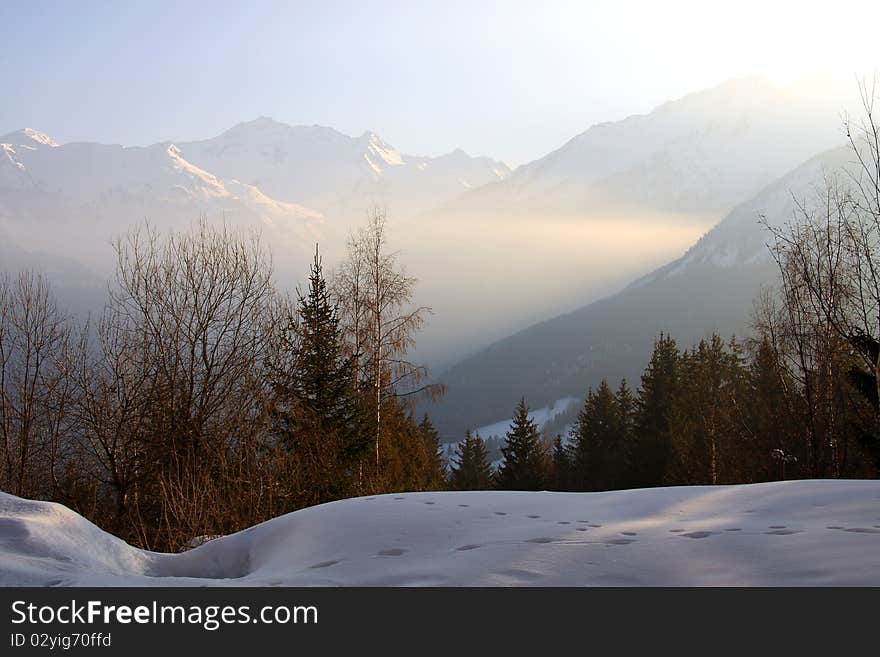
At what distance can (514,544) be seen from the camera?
11.6ft

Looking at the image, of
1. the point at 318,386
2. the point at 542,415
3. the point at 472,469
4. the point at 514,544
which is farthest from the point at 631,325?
the point at 514,544

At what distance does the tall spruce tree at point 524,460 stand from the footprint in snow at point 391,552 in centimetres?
3212

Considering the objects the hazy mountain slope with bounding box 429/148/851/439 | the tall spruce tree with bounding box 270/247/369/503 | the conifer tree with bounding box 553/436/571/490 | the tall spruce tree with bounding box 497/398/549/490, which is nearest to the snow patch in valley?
the hazy mountain slope with bounding box 429/148/851/439

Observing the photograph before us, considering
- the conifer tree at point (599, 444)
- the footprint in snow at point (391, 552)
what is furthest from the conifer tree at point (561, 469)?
the footprint in snow at point (391, 552)

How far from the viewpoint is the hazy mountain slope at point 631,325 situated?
146750mm

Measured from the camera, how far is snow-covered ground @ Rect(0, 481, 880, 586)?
301 cm

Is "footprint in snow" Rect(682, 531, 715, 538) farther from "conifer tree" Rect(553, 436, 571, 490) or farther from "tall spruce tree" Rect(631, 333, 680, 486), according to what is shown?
"conifer tree" Rect(553, 436, 571, 490)

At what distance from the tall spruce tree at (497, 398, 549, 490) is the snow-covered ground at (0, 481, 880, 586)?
101 ft

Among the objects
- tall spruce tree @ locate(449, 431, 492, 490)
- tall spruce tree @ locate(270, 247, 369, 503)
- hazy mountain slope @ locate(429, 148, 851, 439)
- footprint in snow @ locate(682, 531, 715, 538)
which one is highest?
hazy mountain slope @ locate(429, 148, 851, 439)

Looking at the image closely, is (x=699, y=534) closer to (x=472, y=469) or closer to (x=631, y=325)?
(x=472, y=469)

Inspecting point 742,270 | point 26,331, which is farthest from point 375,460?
point 742,270

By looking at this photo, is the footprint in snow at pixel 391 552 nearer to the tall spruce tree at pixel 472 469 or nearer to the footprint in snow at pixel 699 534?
the footprint in snow at pixel 699 534
